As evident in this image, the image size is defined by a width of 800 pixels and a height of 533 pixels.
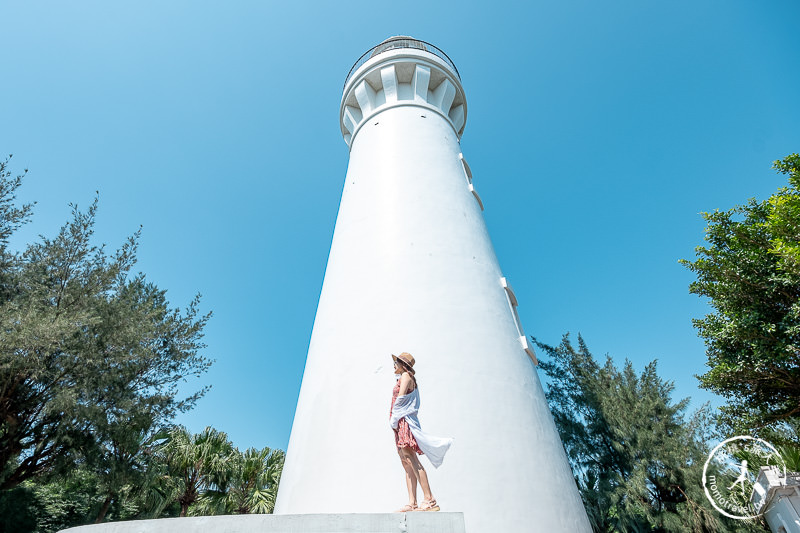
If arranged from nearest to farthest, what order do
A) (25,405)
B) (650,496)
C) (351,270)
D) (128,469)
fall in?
(351,270) < (25,405) < (128,469) < (650,496)

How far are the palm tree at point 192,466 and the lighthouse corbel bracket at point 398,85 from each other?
13.0 meters

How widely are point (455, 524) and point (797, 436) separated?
1073cm

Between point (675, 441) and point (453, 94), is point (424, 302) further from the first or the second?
point (675, 441)

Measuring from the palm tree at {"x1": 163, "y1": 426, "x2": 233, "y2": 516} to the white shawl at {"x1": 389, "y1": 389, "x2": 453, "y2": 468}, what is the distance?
48.3 feet

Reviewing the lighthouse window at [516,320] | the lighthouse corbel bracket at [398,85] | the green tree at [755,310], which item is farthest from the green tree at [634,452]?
the lighthouse corbel bracket at [398,85]

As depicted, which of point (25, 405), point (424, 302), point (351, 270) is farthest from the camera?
point (25, 405)

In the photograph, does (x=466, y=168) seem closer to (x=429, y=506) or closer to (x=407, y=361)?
(x=407, y=361)

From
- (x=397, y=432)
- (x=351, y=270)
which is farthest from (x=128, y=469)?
(x=397, y=432)

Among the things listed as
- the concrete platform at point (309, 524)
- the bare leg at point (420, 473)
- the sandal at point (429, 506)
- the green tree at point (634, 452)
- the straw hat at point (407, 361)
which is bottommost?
the concrete platform at point (309, 524)

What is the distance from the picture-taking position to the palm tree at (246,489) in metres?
14.6

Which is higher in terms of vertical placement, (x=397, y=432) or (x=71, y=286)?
(x=71, y=286)

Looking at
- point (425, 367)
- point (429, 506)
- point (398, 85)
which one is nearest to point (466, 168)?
point (398, 85)

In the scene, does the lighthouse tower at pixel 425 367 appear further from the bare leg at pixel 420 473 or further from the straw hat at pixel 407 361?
the straw hat at pixel 407 361

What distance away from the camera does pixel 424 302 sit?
19.9 ft
